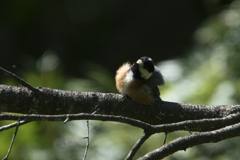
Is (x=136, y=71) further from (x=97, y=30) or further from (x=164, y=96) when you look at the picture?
(x=97, y=30)

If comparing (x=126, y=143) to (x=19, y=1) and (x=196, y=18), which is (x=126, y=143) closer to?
(x=19, y=1)

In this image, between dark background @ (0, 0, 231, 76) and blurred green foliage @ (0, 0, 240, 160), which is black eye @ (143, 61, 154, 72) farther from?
dark background @ (0, 0, 231, 76)

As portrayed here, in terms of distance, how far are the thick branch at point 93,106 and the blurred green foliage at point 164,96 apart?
0.66 m

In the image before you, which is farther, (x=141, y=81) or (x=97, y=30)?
(x=97, y=30)

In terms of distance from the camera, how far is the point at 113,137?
2.45 m

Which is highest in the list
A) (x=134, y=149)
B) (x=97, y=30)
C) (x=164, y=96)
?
(x=97, y=30)

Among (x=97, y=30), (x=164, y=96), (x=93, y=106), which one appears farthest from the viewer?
(x=97, y=30)

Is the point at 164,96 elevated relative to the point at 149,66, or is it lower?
elevated

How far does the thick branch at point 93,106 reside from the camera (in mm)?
1466

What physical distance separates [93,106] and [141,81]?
1.49ft

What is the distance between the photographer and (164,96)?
116 inches

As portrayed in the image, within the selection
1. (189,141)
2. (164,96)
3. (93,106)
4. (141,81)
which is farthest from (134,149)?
(164,96)

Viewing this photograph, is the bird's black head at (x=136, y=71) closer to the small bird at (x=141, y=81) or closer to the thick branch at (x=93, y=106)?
the small bird at (x=141, y=81)

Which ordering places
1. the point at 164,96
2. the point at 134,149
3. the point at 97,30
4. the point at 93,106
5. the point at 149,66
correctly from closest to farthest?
the point at 134,149
the point at 93,106
the point at 149,66
the point at 164,96
the point at 97,30
